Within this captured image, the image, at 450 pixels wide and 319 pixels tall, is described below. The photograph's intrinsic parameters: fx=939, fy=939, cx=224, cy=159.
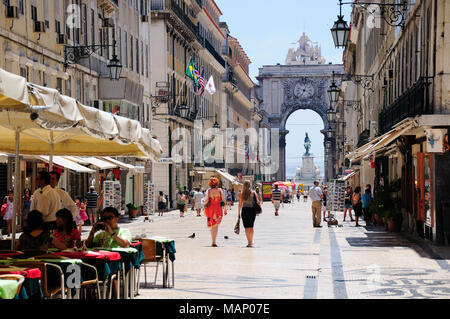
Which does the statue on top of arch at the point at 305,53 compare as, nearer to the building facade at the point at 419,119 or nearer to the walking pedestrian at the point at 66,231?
the building facade at the point at 419,119

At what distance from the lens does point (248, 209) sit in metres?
21.5

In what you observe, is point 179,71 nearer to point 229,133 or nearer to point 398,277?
point 229,133

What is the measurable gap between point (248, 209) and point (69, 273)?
41.5 ft

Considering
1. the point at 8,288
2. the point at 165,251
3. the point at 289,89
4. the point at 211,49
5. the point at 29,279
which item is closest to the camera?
the point at 8,288

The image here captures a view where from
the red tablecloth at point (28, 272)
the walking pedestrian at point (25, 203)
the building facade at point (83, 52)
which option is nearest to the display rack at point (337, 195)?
the building facade at point (83, 52)

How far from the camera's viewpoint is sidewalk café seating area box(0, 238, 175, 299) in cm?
789

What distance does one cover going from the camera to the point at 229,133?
9606cm

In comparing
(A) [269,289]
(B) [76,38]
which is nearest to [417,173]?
(A) [269,289]

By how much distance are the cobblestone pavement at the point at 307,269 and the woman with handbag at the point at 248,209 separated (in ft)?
1.16

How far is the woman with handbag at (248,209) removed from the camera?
70.1 ft

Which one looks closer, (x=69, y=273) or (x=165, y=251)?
(x=69, y=273)

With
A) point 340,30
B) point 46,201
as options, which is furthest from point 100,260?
point 340,30

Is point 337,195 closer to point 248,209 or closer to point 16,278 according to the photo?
point 248,209

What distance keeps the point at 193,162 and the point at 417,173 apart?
152 ft
